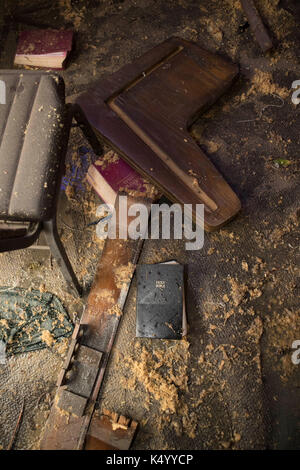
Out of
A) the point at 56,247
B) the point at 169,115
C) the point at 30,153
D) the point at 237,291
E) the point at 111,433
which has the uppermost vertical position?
the point at 30,153

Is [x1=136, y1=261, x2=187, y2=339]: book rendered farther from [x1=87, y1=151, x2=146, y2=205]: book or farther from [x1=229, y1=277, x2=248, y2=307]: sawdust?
[x1=87, y1=151, x2=146, y2=205]: book

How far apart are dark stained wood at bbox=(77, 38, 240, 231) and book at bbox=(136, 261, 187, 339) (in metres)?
0.34

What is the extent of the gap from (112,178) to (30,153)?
70 cm

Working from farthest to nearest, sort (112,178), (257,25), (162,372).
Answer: (257,25)
(112,178)
(162,372)

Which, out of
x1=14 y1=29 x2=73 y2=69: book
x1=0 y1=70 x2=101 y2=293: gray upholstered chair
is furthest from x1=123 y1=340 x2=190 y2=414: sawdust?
Answer: x1=14 y1=29 x2=73 y2=69: book

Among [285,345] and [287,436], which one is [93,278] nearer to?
[285,345]

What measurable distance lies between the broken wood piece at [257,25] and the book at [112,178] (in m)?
1.28

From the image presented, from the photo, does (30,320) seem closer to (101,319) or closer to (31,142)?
(101,319)

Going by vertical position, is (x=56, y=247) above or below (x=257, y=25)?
below

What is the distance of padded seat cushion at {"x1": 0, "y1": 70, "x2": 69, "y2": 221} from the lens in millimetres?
1243

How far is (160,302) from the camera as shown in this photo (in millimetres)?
1719

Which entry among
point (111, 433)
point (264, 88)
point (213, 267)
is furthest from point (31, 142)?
point (264, 88)

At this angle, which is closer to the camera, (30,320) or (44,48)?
(30,320)
